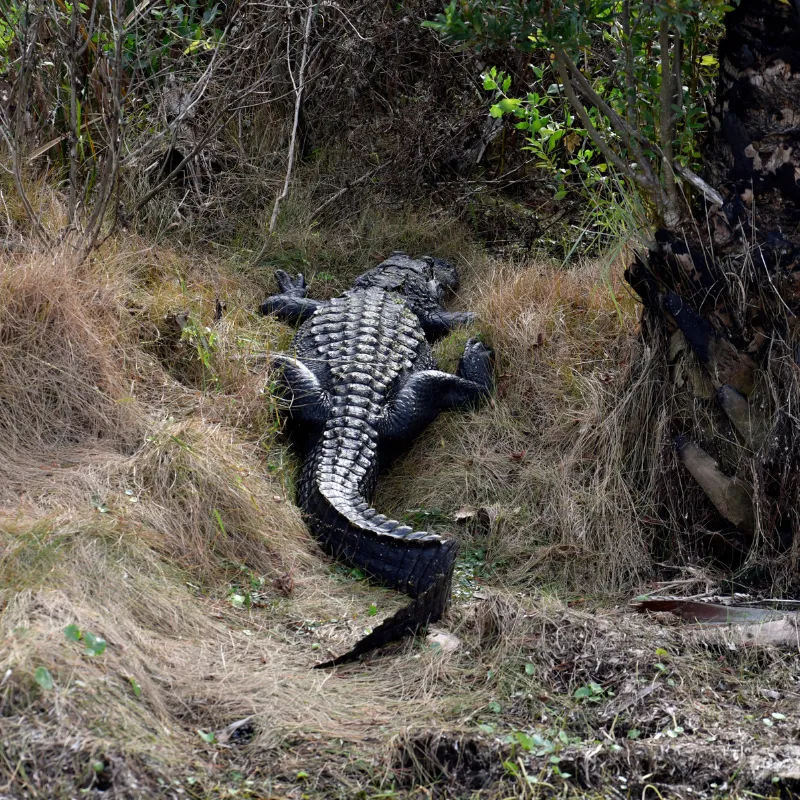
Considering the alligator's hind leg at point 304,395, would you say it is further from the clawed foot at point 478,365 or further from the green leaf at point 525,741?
the green leaf at point 525,741

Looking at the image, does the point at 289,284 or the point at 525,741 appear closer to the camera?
the point at 525,741

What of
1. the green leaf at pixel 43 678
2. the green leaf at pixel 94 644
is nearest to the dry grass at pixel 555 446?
the green leaf at pixel 94 644

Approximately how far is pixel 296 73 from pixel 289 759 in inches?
195

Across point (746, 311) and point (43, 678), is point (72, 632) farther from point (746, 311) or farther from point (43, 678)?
point (746, 311)

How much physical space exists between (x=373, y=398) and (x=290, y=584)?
1.30m

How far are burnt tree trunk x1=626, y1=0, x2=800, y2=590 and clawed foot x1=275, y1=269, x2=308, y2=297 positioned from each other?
2.46 m

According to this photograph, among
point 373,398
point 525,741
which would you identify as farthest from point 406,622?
point 373,398

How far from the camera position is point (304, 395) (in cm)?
444

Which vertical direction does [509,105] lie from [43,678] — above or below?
above

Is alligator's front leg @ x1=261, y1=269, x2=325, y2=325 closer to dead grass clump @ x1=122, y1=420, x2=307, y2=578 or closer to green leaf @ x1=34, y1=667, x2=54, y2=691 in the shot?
dead grass clump @ x1=122, y1=420, x2=307, y2=578

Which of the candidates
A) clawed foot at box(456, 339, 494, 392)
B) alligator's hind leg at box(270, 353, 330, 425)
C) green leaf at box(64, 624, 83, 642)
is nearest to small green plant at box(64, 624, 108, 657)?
green leaf at box(64, 624, 83, 642)

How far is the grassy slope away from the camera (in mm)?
2432

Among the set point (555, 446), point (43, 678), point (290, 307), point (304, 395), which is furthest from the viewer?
point (290, 307)

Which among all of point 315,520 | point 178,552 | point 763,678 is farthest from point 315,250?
point 763,678
